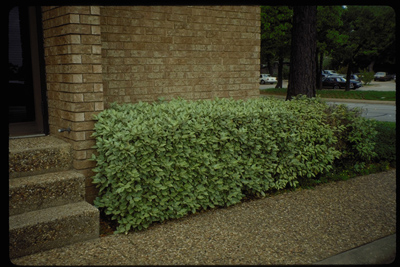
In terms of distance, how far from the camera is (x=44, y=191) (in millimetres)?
3859

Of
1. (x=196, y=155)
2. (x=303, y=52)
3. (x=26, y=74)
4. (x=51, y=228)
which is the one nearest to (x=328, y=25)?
(x=303, y=52)

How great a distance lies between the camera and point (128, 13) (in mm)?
5414

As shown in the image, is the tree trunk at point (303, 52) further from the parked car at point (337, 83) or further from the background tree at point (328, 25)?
the parked car at point (337, 83)

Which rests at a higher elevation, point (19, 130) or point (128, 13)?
point (128, 13)

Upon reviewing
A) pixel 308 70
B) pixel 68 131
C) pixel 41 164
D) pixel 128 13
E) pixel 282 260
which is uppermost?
pixel 128 13

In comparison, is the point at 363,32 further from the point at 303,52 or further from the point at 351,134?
the point at 351,134

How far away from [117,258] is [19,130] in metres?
2.82

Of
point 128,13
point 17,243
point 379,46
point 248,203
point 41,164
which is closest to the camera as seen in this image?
point 17,243

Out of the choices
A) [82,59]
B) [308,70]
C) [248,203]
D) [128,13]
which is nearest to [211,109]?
[248,203]

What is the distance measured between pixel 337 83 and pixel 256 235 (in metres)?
36.0

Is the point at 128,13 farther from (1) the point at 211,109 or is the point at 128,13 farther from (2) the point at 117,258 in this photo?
(2) the point at 117,258

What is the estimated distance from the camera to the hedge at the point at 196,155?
3945mm

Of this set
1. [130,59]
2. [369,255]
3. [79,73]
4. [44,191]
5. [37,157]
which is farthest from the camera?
[130,59]

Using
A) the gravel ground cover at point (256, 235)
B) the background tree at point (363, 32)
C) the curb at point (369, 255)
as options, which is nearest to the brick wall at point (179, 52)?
the gravel ground cover at point (256, 235)
